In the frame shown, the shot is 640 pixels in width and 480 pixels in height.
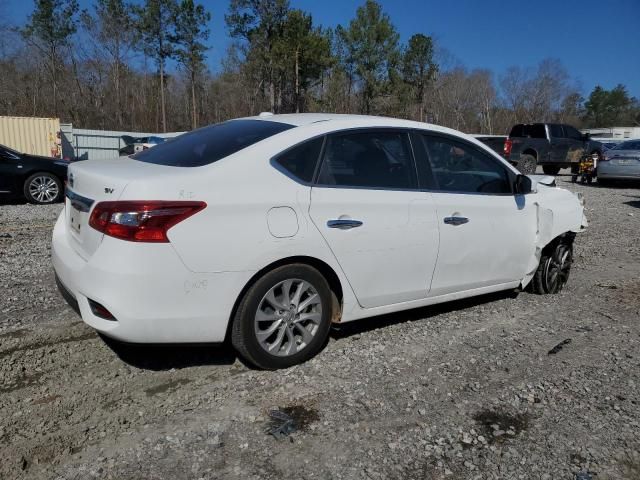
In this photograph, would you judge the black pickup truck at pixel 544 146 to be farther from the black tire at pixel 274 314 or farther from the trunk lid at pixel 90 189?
the trunk lid at pixel 90 189

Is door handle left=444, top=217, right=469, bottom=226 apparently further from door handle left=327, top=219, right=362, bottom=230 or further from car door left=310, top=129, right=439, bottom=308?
door handle left=327, top=219, right=362, bottom=230

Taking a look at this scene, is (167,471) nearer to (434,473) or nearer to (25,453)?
(25,453)

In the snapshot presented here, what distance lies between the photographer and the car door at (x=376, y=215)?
11.4 feet

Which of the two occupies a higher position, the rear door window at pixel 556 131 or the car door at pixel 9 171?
the rear door window at pixel 556 131

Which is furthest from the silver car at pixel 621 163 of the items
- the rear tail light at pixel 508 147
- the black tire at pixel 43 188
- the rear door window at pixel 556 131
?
the black tire at pixel 43 188

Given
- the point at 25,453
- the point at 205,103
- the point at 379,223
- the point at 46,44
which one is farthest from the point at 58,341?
the point at 205,103

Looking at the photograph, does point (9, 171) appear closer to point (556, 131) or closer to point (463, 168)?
point (463, 168)

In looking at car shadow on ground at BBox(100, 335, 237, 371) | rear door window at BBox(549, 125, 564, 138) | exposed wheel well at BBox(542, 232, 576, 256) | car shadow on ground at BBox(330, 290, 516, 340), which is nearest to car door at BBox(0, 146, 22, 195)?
car shadow on ground at BBox(100, 335, 237, 371)

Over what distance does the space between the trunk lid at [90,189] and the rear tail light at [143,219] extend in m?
0.09

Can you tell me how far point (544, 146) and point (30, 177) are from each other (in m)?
16.7

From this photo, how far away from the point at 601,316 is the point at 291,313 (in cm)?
303

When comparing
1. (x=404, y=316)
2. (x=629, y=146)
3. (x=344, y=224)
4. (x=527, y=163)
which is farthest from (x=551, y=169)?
(x=344, y=224)

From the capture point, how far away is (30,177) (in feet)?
35.9

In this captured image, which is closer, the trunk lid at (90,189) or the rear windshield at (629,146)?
the trunk lid at (90,189)
